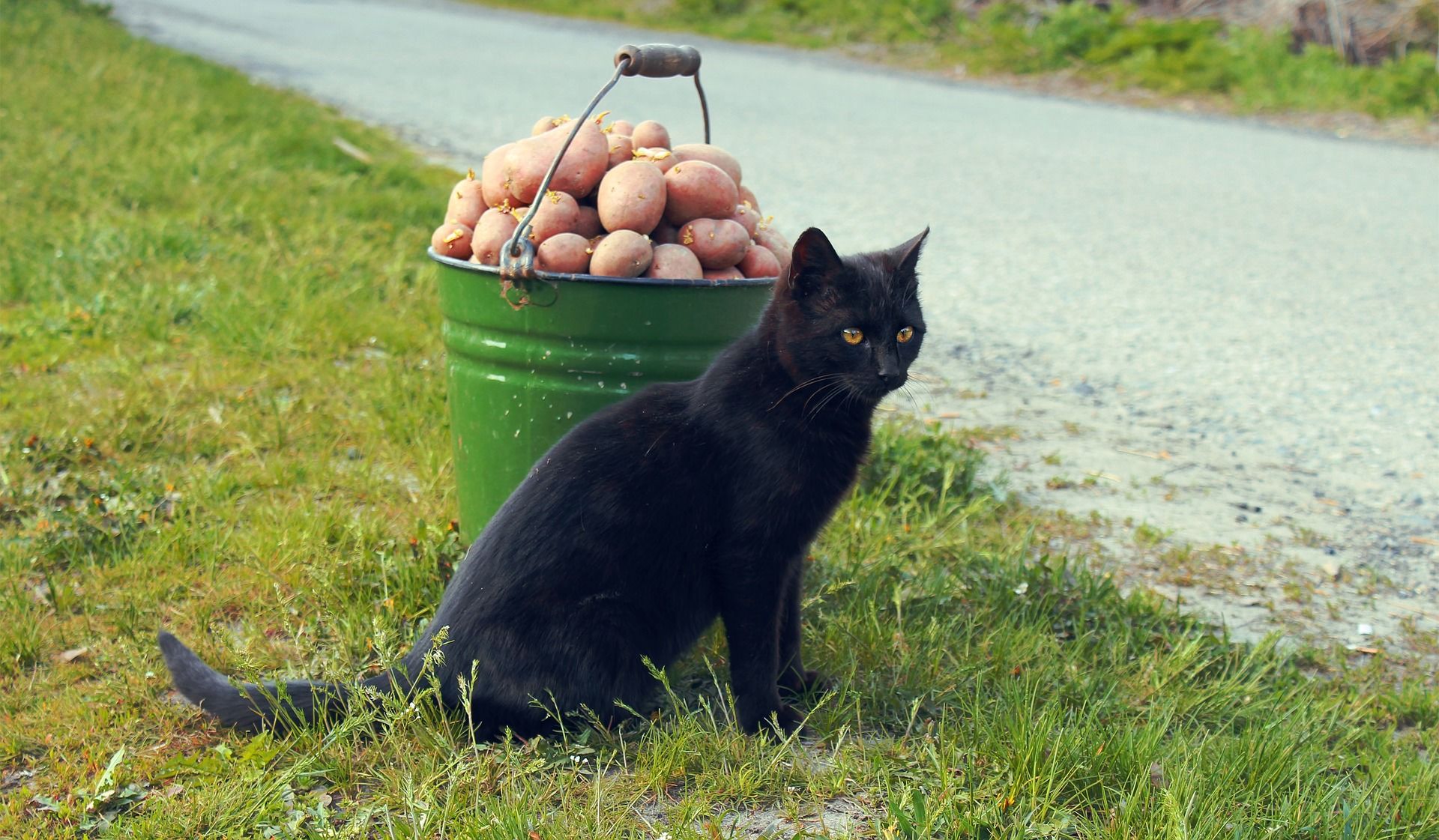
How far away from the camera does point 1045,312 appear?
19.2 ft

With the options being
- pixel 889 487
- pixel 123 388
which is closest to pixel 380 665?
pixel 889 487

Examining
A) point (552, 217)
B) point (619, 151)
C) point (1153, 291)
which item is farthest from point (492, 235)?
point (1153, 291)

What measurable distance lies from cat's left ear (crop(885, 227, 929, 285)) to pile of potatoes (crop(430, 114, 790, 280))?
1.43 feet

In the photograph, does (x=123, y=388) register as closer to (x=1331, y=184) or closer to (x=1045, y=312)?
(x=1045, y=312)

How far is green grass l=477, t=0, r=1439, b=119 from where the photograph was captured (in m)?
11.2

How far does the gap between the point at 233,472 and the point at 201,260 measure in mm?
Result: 2366

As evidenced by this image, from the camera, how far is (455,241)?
122 inches

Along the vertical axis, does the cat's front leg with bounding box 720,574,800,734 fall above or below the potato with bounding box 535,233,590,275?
below

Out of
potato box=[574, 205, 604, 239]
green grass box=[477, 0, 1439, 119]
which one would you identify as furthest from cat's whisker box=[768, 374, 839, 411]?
green grass box=[477, 0, 1439, 119]

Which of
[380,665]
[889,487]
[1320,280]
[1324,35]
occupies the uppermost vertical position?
[1324,35]

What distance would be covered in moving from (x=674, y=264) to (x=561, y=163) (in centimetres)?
39

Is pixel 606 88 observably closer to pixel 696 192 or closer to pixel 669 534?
pixel 696 192

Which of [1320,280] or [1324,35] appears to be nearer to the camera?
[1320,280]

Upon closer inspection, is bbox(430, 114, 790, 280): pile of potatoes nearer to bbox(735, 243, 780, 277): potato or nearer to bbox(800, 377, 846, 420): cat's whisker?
bbox(735, 243, 780, 277): potato
